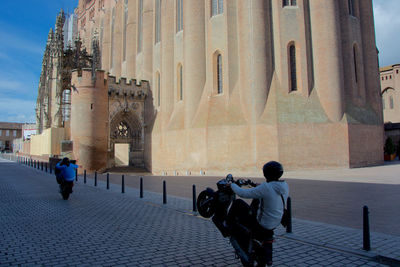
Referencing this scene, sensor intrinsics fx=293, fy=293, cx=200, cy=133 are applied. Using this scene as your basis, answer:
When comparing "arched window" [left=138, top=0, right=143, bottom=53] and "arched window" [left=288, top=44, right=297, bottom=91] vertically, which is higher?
"arched window" [left=138, top=0, right=143, bottom=53]

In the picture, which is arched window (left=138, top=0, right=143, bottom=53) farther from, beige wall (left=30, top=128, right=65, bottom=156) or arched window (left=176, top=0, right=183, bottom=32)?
beige wall (left=30, top=128, right=65, bottom=156)

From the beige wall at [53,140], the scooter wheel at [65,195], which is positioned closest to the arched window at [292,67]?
the scooter wheel at [65,195]

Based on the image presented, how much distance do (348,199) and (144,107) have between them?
23878mm

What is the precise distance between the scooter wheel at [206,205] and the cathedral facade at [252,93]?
54.3 feet

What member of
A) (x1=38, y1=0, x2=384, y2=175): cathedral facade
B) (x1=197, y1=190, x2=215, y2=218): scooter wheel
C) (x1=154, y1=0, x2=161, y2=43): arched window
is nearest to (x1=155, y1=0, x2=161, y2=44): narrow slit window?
(x1=154, y1=0, x2=161, y2=43): arched window

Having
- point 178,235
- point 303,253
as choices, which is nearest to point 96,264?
point 178,235

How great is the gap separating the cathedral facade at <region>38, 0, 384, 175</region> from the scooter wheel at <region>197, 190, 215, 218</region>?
54.3 feet

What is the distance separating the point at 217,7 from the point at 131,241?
2176 centimetres

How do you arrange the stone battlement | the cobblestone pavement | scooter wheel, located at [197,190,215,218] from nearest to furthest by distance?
scooter wheel, located at [197,190,215,218]
the cobblestone pavement
the stone battlement

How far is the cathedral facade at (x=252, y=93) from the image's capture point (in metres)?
20.5

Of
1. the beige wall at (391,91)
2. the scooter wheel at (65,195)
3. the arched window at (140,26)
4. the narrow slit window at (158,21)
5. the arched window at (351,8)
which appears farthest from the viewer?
the beige wall at (391,91)

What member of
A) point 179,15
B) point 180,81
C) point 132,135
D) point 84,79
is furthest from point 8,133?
point 179,15

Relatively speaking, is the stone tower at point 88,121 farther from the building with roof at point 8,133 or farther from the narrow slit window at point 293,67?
the building with roof at point 8,133

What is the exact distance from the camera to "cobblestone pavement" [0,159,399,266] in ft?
13.6
